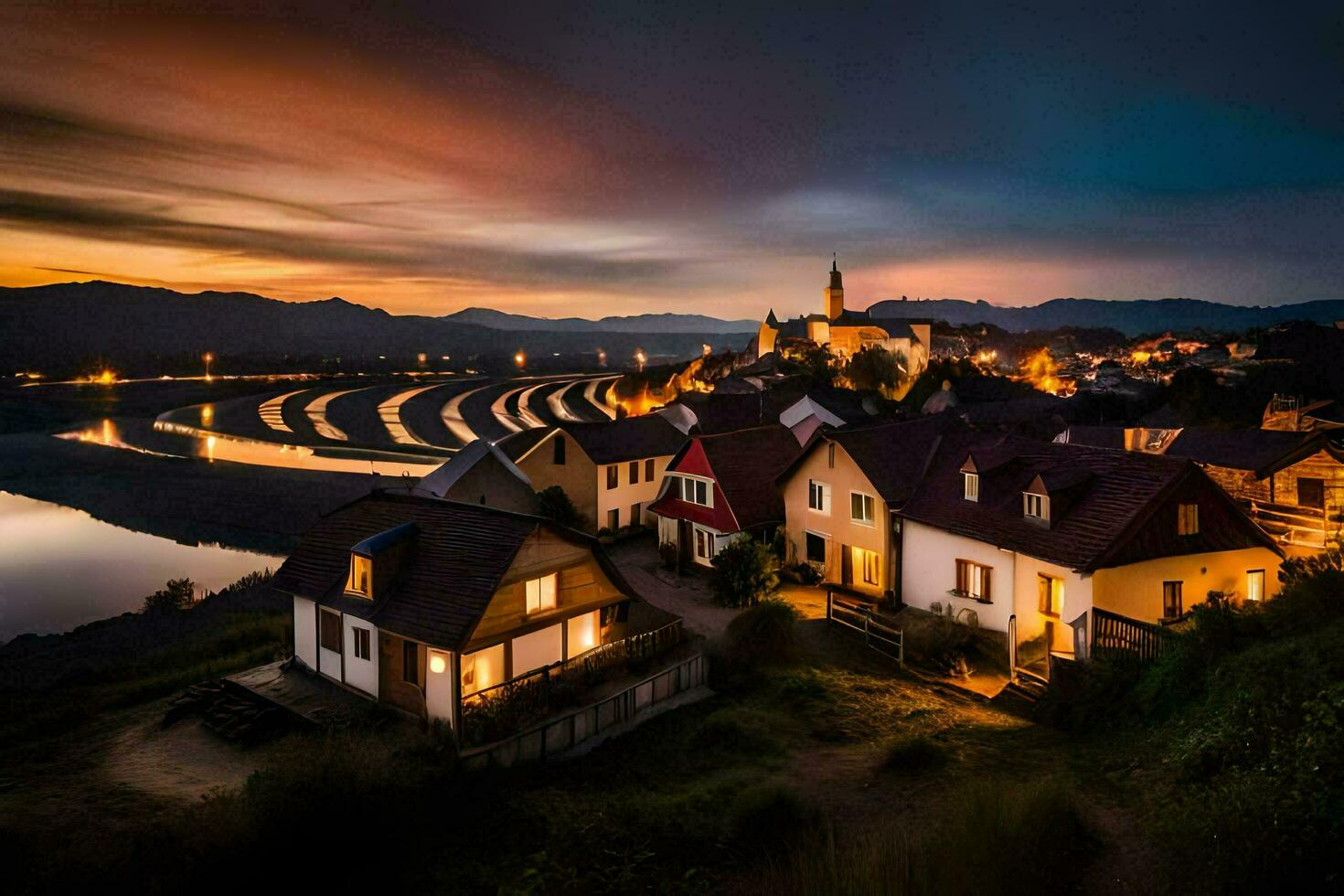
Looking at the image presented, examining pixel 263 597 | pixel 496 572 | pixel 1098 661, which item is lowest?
pixel 263 597

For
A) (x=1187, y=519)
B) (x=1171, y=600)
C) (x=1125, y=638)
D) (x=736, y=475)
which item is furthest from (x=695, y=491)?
(x=1125, y=638)

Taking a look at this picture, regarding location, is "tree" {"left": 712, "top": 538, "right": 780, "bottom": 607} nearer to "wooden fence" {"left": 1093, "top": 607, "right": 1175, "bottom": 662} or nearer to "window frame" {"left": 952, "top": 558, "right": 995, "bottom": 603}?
"window frame" {"left": 952, "top": 558, "right": 995, "bottom": 603}

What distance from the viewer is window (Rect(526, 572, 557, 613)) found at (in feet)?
63.0

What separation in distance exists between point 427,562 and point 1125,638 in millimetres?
17176

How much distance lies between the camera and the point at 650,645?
2188 cm

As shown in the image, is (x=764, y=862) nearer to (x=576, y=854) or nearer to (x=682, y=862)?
(x=682, y=862)

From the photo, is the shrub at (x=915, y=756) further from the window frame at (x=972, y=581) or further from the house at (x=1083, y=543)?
the window frame at (x=972, y=581)

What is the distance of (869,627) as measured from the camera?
78.9 ft

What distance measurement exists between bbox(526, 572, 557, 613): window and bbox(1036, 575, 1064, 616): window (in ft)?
45.4

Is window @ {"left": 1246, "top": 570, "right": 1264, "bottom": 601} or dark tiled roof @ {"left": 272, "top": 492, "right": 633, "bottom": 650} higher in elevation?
dark tiled roof @ {"left": 272, "top": 492, "right": 633, "bottom": 650}

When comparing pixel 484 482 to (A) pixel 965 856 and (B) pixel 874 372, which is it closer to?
(A) pixel 965 856

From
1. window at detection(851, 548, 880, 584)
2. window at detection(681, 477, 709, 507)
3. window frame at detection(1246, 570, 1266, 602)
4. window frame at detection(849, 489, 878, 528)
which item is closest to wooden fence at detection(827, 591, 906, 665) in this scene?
window at detection(851, 548, 880, 584)

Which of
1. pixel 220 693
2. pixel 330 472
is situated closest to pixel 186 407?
pixel 330 472

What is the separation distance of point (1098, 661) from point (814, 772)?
24.5ft
